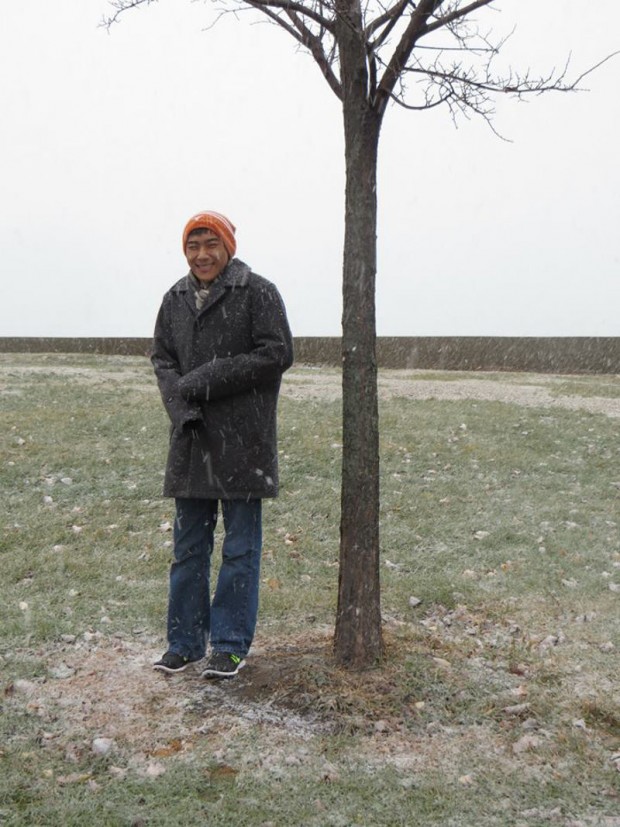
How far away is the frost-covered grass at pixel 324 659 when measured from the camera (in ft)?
10.3

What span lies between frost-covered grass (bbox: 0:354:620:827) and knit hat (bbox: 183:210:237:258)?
201 centimetres

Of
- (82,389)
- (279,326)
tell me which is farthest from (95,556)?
(82,389)

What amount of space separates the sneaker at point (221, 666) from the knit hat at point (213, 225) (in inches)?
73.7

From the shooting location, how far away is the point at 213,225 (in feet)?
13.1

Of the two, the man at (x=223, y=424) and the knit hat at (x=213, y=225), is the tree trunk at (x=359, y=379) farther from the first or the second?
the knit hat at (x=213, y=225)

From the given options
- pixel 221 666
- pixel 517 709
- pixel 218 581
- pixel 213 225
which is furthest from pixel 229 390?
pixel 517 709

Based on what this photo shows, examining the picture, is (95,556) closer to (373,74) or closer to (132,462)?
(132,462)

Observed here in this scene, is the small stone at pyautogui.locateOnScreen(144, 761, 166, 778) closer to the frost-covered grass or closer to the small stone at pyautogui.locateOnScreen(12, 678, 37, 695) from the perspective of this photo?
the frost-covered grass

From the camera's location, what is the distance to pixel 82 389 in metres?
13.3

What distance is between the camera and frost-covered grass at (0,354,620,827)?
314cm

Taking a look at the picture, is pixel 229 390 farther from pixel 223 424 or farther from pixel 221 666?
pixel 221 666

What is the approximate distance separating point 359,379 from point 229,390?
0.59 m

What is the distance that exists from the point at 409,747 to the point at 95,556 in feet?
10.9

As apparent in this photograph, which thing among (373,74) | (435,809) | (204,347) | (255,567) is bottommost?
(435,809)
